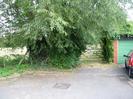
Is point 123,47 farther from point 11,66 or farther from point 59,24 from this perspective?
point 11,66

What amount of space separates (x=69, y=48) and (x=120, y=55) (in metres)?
4.72

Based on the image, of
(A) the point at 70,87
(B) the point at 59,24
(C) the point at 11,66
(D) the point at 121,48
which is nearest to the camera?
(A) the point at 70,87

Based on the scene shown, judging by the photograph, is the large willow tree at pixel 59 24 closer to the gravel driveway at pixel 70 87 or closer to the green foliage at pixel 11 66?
the green foliage at pixel 11 66

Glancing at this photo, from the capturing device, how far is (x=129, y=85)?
10812 millimetres

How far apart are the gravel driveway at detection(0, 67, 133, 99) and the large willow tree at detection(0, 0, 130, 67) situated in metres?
2.01

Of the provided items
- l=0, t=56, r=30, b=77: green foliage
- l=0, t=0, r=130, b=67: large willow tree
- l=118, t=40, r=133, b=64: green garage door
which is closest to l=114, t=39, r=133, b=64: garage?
l=118, t=40, r=133, b=64: green garage door

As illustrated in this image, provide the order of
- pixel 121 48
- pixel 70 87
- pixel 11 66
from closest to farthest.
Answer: pixel 70 87 < pixel 11 66 < pixel 121 48

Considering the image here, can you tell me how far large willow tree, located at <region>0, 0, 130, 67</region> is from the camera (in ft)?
41.6

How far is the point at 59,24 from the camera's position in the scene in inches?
492

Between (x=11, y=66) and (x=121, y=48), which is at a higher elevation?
(x=121, y=48)

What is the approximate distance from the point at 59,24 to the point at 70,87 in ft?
11.3

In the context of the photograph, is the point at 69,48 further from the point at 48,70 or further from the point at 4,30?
the point at 4,30

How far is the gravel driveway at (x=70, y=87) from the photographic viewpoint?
8.88 meters

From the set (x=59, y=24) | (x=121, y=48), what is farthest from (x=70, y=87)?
(x=121, y=48)
